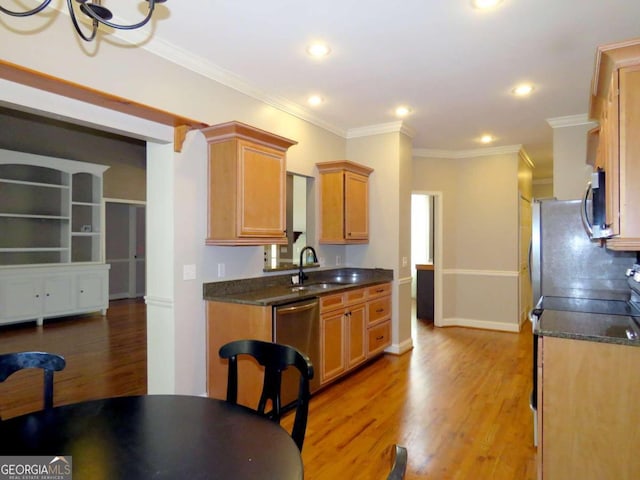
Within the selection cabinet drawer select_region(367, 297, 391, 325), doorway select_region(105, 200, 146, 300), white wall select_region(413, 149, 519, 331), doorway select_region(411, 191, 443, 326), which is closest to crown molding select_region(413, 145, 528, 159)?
white wall select_region(413, 149, 519, 331)

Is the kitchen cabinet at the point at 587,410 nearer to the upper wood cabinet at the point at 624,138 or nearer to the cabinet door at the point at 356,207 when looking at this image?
the upper wood cabinet at the point at 624,138

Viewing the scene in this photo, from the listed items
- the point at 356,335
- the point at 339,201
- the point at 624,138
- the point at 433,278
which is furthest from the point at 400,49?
the point at 433,278

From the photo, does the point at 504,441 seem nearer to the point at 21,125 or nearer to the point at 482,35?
the point at 482,35

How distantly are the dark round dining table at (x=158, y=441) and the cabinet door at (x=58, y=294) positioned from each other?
5.67m

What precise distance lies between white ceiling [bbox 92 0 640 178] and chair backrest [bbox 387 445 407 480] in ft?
7.76

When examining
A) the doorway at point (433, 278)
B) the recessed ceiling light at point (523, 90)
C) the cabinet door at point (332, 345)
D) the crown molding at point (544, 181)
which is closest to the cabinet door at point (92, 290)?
the cabinet door at point (332, 345)

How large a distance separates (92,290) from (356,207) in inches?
194

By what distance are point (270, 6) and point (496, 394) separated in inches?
138

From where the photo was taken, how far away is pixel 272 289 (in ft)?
12.1

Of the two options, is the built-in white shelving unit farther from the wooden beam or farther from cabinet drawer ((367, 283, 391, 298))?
cabinet drawer ((367, 283, 391, 298))

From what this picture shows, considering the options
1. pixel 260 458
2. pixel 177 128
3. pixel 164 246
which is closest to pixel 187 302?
pixel 164 246

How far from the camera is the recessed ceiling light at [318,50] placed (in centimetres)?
286

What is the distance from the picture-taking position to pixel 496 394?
355cm

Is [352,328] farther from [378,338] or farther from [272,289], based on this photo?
[272,289]
